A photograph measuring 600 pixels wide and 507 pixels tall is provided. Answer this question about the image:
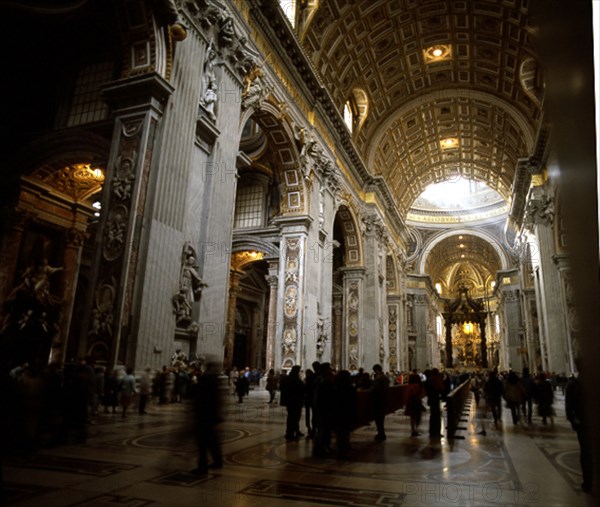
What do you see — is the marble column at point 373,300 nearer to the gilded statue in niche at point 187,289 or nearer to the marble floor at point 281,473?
the gilded statue in niche at point 187,289

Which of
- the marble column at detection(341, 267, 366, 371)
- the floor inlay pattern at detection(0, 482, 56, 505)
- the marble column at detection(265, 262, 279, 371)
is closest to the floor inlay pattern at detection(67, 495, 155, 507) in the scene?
the floor inlay pattern at detection(0, 482, 56, 505)

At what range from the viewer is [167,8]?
8070mm

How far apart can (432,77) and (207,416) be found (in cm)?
2247

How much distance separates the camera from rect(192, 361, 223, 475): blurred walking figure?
13.4 ft

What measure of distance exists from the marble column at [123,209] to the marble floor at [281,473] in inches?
56.8

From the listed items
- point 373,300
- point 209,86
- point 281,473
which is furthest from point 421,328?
point 281,473

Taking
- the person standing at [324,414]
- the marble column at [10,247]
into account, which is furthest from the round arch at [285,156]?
the person standing at [324,414]

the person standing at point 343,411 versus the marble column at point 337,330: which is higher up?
the marble column at point 337,330

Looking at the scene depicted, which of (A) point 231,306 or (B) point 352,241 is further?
(B) point 352,241

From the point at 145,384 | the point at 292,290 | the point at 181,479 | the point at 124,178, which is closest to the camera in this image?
the point at 181,479

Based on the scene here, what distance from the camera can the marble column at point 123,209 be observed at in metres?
7.18

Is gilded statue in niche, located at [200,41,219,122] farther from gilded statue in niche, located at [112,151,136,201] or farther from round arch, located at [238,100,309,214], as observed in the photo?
round arch, located at [238,100,309,214]

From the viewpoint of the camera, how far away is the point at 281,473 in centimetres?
423

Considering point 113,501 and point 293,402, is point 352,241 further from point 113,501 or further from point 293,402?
point 113,501
